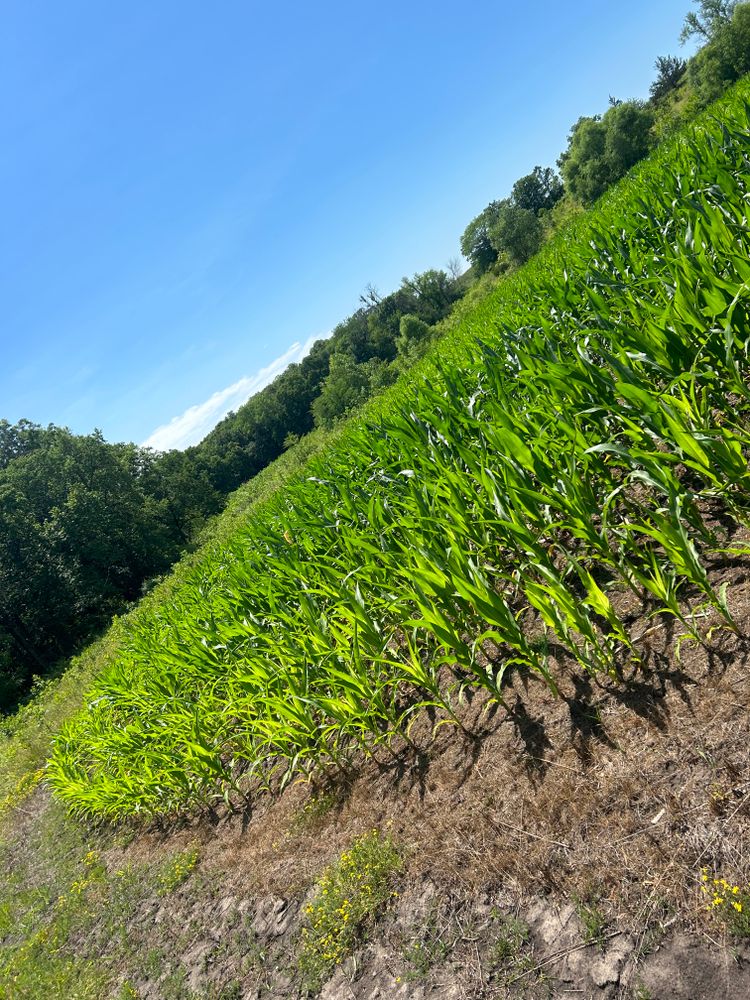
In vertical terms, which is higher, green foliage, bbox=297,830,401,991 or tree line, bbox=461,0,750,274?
tree line, bbox=461,0,750,274

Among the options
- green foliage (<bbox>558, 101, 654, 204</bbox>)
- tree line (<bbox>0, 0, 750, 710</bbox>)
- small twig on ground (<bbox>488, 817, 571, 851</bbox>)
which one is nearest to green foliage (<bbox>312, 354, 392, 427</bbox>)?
→ tree line (<bbox>0, 0, 750, 710</bbox>)

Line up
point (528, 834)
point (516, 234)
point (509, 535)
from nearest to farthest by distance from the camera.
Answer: point (528, 834)
point (509, 535)
point (516, 234)

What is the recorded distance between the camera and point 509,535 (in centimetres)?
288

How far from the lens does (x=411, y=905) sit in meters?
2.08

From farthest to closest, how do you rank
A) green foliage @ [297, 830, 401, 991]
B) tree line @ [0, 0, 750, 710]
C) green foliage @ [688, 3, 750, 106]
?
green foliage @ [688, 3, 750, 106], tree line @ [0, 0, 750, 710], green foliage @ [297, 830, 401, 991]

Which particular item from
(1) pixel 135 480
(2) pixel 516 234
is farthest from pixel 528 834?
(2) pixel 516 234

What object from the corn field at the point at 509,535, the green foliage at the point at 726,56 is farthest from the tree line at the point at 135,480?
the corn field at the point at 509,535

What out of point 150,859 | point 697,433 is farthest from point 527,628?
point 150,859

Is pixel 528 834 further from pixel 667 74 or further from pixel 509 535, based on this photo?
pixel 667 74

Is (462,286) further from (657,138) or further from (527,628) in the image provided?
(527,628)

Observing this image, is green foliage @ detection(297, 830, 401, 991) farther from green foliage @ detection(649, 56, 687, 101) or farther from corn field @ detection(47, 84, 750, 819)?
green foliage @ detection(649, 56, 687, 101)

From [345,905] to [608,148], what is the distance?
6516 centimetres

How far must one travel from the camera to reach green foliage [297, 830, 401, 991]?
214 cm

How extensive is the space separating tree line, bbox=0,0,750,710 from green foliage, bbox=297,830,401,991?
2448 cm
